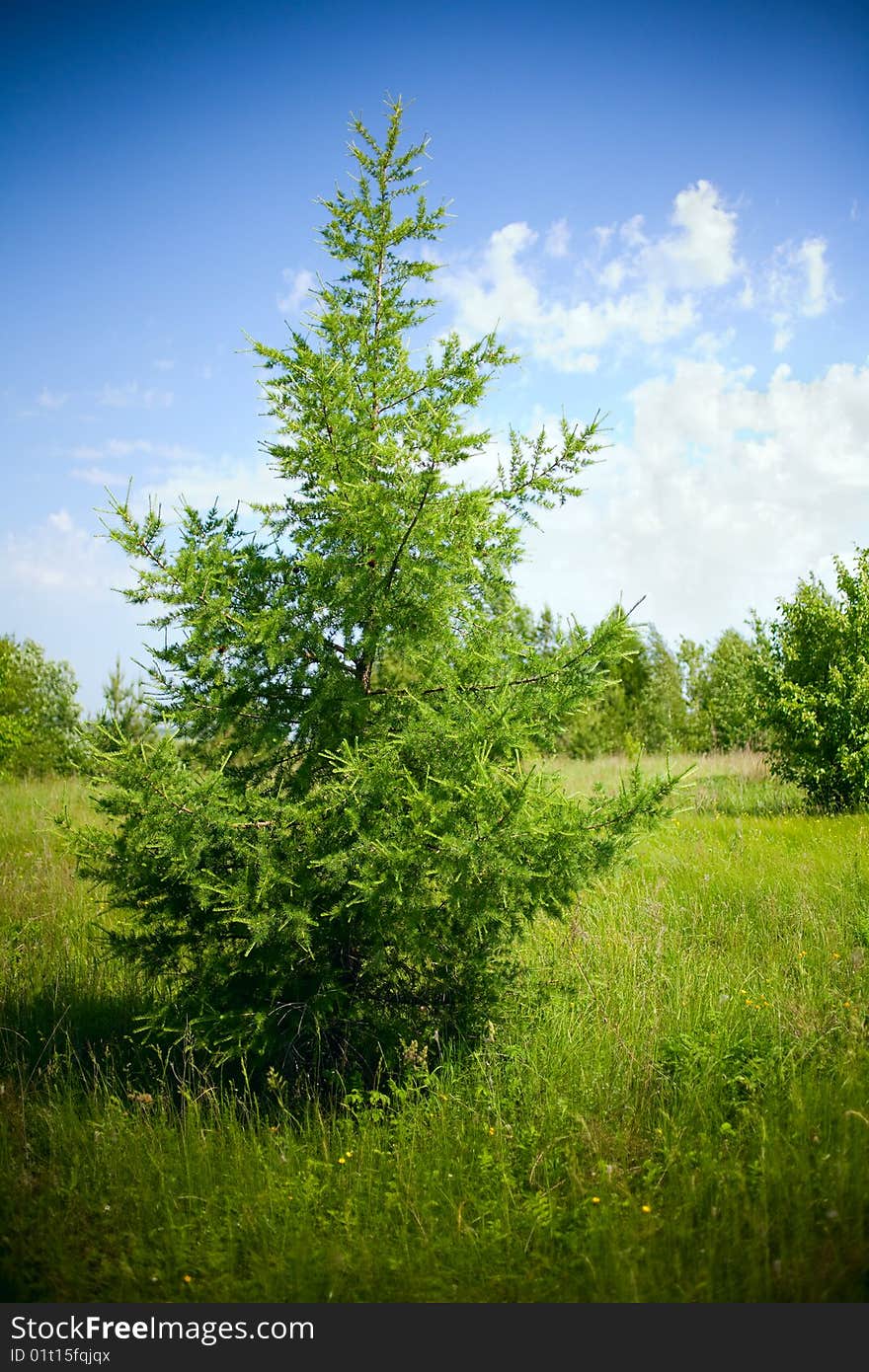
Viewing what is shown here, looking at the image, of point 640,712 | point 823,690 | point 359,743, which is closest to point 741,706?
point 823,690

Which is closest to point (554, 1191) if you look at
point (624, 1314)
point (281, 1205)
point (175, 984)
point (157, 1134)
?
point (624, 1314)

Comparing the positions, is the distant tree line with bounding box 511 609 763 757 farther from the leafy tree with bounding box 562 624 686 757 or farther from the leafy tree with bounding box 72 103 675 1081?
the leafy tree with bounding box 72 103 675 1081

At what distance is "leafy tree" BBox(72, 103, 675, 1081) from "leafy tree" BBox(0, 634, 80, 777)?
21988 mm

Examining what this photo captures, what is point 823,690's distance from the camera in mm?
11195

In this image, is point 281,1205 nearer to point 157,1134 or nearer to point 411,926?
point 157,1134

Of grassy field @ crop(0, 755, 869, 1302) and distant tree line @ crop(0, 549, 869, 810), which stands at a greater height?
distant tree line @ crop(0, 549, 869, 810)

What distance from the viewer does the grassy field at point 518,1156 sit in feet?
8.76

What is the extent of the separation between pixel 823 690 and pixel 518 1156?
10.1m

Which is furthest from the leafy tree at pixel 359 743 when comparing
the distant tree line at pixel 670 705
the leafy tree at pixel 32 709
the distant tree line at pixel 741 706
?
the leafy tree at pixel 32 709

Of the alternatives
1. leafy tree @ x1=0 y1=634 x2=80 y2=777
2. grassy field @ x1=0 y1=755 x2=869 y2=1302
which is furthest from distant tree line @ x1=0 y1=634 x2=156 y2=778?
grassy field @ x1=0 y1=755 x2=869 y2=1302

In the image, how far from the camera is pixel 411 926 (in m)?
3.29

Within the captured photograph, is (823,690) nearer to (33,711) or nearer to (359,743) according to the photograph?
(359,743)

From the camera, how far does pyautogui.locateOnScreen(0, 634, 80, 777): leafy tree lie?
82.7 feet

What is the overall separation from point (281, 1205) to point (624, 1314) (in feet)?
4.79
